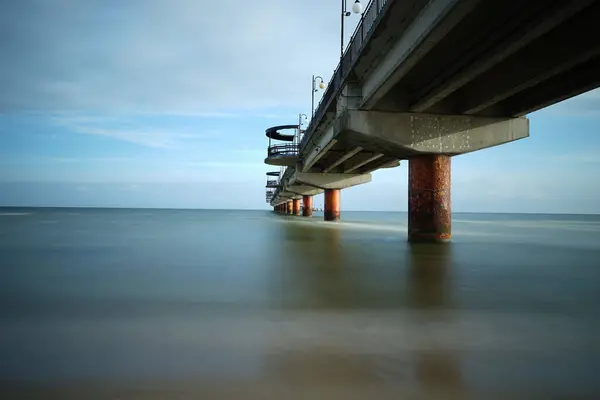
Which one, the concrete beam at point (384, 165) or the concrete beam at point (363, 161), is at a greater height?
the concrete beam at point (384, 165)

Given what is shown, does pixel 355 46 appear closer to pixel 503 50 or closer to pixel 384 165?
pixel 503 50

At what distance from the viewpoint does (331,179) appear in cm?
3759

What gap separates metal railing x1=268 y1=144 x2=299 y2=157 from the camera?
34.8 m

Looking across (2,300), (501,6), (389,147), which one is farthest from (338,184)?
(2,300)

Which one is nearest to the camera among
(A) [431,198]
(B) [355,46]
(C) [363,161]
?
(B) [355,46]

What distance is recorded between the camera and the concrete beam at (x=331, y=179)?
37125 millimetres

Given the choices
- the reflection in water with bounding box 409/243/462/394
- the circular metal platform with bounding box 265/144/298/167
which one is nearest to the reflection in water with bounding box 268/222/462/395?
the reflection in water with bounding box 409/243/462/394

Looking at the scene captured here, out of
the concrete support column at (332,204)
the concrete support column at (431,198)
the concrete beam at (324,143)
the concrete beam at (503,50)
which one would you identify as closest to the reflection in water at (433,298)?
the concrete support column at (431,198)

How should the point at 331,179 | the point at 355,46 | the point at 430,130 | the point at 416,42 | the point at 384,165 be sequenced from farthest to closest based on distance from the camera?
the point at 331,179, the point at 384,165, the point at 430,130, the point at 355,46, the point at 416,42

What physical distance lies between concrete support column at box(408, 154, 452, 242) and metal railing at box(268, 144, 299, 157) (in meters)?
19.7

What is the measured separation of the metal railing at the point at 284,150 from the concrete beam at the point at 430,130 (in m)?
19.7

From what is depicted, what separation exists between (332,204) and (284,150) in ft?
33.1

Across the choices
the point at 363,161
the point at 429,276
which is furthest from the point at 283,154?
the point at 429,276

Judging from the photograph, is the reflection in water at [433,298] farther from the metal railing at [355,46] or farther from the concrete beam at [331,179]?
the concrete beam at [331,179]
